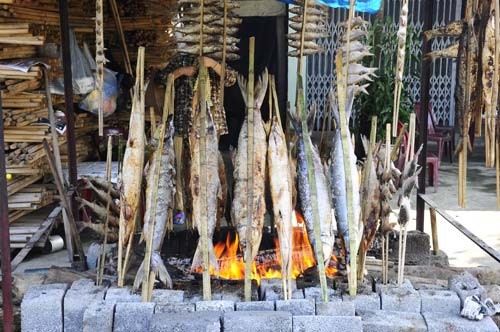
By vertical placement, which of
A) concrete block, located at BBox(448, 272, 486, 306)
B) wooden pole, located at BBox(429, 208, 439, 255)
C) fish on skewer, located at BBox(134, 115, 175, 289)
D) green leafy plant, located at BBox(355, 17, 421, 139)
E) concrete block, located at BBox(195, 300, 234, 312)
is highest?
green leafy plant, located at BBox(355, 17, 421, 139)

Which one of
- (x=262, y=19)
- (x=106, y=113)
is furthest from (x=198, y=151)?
(x=262, y=19)

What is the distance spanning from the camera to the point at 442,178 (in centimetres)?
1002

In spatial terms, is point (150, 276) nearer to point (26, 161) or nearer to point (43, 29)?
point (26, 161)

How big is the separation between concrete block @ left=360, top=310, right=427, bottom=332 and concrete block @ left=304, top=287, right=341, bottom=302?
0.21 meters

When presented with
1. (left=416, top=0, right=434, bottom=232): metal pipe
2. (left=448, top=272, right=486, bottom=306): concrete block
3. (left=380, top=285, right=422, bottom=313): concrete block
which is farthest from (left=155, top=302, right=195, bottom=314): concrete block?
(left=416, top=0, right=434, bottom=232): metal pipe

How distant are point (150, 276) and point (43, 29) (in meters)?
3.48

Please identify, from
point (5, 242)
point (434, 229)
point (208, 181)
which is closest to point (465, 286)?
point (434, 229)

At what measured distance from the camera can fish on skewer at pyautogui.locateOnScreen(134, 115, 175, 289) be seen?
3.82 m

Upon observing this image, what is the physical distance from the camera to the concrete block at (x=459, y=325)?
11.4 ft

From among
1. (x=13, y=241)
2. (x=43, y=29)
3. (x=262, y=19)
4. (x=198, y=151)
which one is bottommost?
(x=13, y=241)

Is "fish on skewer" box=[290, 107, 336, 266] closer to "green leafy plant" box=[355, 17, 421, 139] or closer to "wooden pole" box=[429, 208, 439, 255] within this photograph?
"wooden pole" box=[429, 208, 439, 255]

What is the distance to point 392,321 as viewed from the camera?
11.4 ft

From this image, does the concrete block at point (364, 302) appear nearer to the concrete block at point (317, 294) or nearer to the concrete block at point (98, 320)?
the concrete block at point (317, 294)

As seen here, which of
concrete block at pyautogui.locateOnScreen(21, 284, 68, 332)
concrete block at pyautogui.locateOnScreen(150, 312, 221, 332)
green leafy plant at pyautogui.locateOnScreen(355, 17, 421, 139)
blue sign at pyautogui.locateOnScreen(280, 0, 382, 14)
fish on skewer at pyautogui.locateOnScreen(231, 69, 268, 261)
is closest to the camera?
concrete block at pyautogui.locateOnScreen(150, 312, 221, 332)
